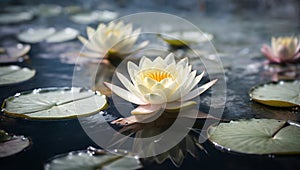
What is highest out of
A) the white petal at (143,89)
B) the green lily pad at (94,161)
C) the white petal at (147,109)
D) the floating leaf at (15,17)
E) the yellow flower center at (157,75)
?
the floating leaf at (15,17)

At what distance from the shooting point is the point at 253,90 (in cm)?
163

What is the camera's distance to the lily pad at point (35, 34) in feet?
8.43

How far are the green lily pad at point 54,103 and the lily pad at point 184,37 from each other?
97 centimetres

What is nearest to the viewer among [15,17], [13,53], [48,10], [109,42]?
[109,42]

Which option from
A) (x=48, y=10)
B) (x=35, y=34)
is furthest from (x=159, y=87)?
(x=48, y=10)

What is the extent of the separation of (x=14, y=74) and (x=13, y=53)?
0.44 meters

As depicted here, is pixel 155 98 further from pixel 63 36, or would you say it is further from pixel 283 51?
pixel 63 36

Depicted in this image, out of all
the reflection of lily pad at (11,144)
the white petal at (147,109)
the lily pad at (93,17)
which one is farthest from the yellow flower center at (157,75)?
the lily pad at (93,17)

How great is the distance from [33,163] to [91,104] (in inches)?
16.5

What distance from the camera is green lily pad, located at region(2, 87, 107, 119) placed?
1368mm

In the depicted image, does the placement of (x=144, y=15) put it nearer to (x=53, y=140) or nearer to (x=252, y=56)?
(x=252, y=56)

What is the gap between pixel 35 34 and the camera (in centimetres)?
269

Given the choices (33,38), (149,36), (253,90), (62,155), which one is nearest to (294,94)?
(253,90)

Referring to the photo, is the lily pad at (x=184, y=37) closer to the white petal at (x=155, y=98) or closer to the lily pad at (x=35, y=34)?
the lily pad at (x=35, y=34)
